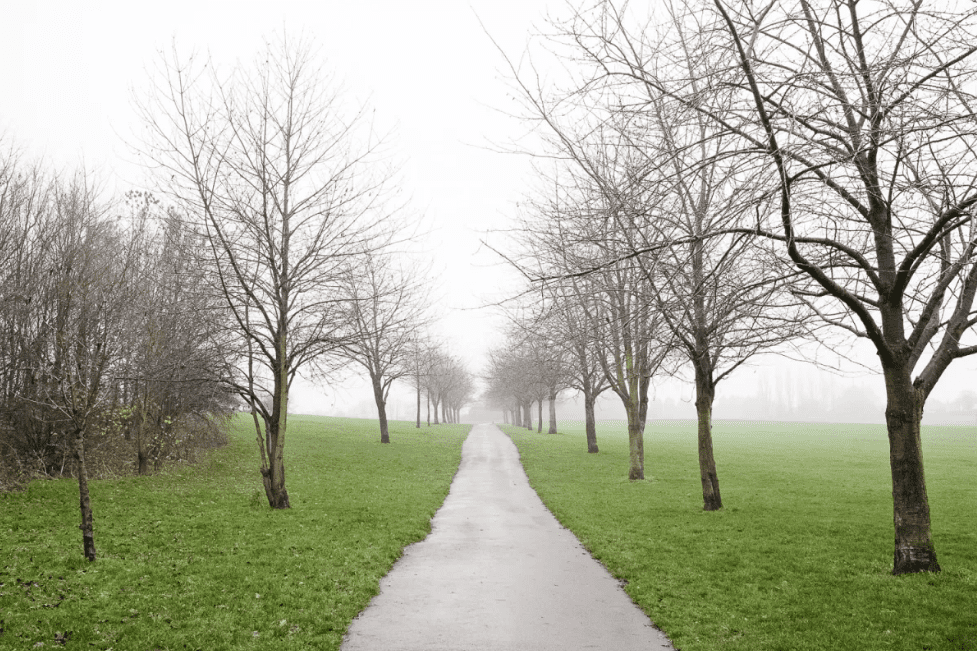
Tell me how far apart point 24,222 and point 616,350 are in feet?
59.3

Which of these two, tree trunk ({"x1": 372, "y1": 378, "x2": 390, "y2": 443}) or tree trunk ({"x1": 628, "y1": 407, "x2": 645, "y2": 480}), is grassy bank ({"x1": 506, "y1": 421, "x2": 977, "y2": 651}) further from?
tree trunk ({"x1": 372, "y1": 378, "x2": 390, "y2": 443})

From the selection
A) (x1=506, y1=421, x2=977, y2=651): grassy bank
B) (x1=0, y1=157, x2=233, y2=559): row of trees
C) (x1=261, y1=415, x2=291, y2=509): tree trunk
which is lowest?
(x1=506, y1=421, x2=977, y2=651): grassy bank

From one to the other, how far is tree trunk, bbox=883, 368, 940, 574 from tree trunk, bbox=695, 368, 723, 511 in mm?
5102

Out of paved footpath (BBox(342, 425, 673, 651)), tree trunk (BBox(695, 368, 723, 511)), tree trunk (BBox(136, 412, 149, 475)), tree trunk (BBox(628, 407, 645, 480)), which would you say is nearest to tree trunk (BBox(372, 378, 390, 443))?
tree trunk (BBox(136, 412, 149, 475))

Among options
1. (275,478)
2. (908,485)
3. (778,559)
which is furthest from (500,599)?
(275,478)

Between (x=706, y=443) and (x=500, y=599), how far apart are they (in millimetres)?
7446

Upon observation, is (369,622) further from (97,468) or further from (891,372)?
(97,468)

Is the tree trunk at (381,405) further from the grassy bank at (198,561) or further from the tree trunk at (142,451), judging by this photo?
the tree trunk at (142,451)

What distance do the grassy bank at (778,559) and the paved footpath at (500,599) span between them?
1.52 feet

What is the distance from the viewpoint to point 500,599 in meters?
6.98

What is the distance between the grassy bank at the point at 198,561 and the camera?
5914mm

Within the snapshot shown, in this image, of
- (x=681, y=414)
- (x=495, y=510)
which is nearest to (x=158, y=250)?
(x=495, y=510)

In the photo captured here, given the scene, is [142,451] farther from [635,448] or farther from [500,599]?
[635,448]

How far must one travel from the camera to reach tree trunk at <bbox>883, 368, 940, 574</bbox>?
729cm
